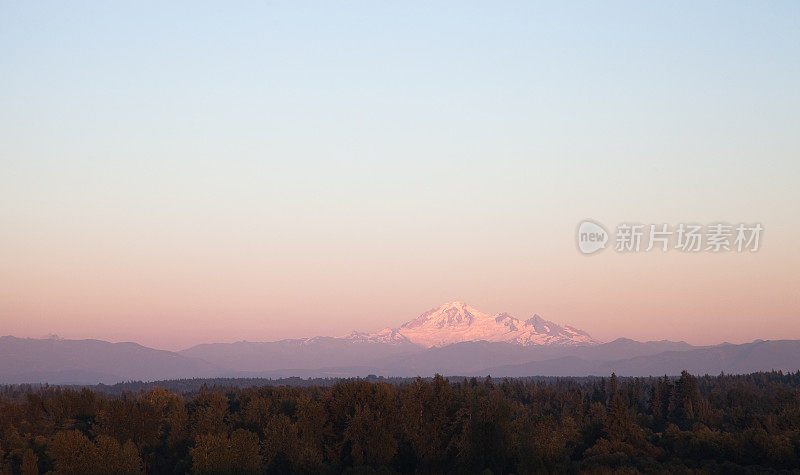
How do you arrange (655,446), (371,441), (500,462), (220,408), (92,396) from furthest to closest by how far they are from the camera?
(92,396) < (220,408) < (655,446) < (371,441) < (500,462)

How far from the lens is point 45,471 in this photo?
134375 mm

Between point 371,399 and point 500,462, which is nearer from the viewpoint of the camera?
point 500,462

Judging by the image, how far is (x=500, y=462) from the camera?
12469 cm

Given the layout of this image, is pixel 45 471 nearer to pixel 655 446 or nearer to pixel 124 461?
pixel 124 461

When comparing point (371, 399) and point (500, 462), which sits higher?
point (371, 399)

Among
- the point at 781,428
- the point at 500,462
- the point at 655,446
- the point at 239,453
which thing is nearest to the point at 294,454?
the point at 239,453

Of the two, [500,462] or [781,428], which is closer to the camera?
[500,462]

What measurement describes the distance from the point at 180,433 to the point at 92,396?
3708cm

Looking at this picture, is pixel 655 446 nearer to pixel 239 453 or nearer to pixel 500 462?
pixel 500 462

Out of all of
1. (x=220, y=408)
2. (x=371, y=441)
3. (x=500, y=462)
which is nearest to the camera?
(x=500, y=462)

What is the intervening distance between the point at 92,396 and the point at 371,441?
266ft

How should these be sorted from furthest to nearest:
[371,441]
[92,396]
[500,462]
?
[92,396] < [371,441] < [500,462]

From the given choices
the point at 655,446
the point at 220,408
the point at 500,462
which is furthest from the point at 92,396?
the point at 655,446

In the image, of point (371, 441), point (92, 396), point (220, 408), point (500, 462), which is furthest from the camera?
point (92, 396)
